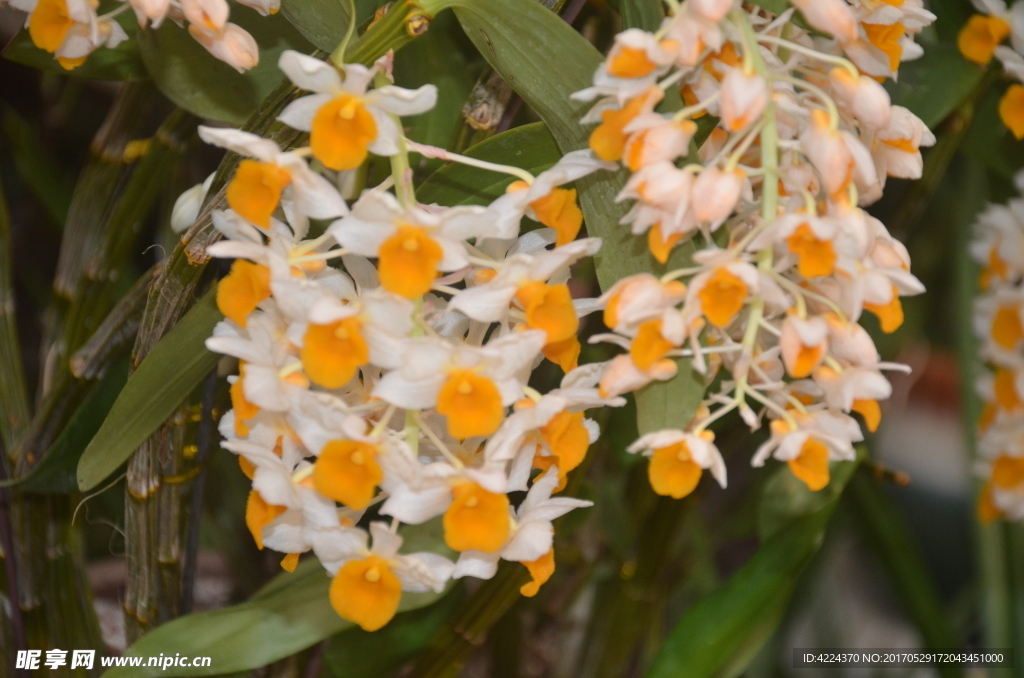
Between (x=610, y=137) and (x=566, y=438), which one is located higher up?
(x=610, y=137)

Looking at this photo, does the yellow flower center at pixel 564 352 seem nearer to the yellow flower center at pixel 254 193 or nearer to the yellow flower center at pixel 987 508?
the yellow flower center at pixel 254 193

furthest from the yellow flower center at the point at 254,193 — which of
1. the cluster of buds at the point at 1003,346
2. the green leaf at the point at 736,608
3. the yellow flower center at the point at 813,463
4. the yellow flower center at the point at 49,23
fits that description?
the cluster of buds at the point at 1003,346

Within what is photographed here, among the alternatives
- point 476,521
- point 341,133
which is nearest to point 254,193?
point 341,133

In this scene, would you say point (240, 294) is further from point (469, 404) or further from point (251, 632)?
point (251, 632)

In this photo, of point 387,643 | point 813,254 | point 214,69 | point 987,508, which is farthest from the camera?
point 987,508

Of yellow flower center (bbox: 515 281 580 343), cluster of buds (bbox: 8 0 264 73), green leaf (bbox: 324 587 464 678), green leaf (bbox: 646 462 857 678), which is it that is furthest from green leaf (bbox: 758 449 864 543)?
cluster of buds (bbox: 8 0 264 73)

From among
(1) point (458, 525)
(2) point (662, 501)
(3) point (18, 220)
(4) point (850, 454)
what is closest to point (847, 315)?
(4) point (850, 454)

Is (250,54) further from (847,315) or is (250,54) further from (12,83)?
(12,83)
